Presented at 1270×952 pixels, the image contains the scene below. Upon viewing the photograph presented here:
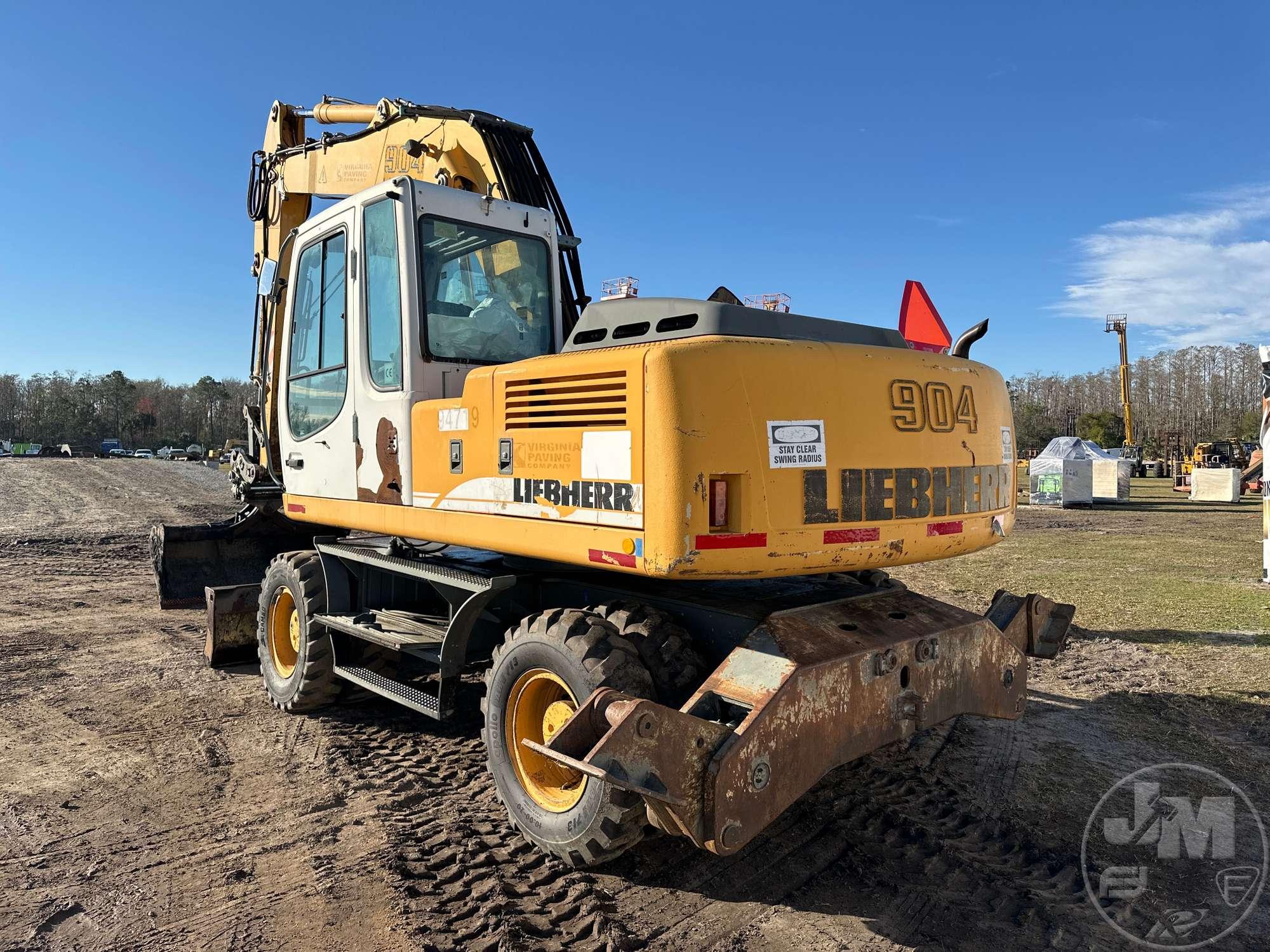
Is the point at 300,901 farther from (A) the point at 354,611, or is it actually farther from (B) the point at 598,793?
(A) the point at 354,611

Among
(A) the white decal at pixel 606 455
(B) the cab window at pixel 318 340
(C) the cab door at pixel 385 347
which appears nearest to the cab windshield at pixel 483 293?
(C) the cab door at pixel 385 347

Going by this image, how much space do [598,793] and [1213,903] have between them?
99.1 inches

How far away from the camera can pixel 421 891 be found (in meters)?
3.42

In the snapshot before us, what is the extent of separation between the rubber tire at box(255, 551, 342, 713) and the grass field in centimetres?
631

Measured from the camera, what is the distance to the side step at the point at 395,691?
14.9 feet

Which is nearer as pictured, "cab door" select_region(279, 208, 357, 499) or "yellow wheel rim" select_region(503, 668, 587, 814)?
"yellow wheel rim" select_region(503, 668, 587, 814)

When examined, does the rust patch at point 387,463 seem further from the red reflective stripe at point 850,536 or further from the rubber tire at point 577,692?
the red reflective stripe at point 850,536

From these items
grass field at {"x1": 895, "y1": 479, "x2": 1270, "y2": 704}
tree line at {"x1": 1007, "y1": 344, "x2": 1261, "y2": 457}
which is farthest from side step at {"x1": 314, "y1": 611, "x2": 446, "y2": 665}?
tree line at {"x1": 1007, "y1": 344, "x2": 1261, "y2": 457}

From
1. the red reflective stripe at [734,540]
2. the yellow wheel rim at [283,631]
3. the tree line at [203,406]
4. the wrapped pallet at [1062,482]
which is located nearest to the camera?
the red reflective stripe at [734,540]

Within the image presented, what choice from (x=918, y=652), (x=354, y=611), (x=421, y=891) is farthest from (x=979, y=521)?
(x=354, y=611)

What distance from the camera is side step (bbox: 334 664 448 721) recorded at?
4.53 meters

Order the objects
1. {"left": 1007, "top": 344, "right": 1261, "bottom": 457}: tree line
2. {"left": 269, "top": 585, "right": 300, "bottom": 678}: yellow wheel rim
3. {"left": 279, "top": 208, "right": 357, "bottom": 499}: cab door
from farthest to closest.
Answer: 1. {"left": 1007, "top": 344, "right": 1261, "bottom": 457}: tree line
2. {"left": 269, "top": 585, "right": 300, "bottom": 678}: yellow wheel rim
3. {"left": 279, "top": 208, "right": 357, "bottom": 499}: cab door

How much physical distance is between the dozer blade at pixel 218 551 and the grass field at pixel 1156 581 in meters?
7.90

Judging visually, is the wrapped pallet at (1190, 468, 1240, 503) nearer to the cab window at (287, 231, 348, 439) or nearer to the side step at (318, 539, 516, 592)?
the side step at (318, 539, 516, 592)
